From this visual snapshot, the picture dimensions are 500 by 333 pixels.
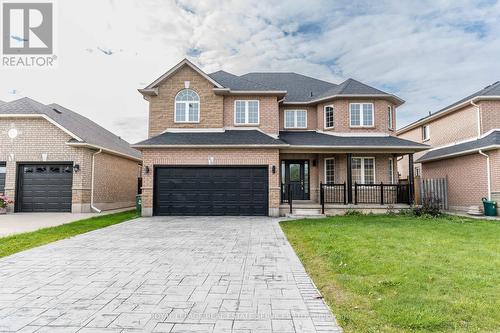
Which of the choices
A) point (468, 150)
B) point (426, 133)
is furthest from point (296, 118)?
point (426, 133)

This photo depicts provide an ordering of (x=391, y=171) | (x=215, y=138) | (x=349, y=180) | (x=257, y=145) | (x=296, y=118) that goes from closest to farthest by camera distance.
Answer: (x=257, y=145) → (x=215, y=138) → (x=349, y=180) → (x=391, y=171) → (x=296, y=118)

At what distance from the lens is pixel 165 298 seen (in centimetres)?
405

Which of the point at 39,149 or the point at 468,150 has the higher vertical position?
the point at 39,149

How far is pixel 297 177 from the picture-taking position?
17.1 meters

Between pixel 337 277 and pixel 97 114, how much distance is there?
96.4ft

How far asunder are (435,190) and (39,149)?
21.8 m

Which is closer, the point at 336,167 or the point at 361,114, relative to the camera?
the point at 336,167

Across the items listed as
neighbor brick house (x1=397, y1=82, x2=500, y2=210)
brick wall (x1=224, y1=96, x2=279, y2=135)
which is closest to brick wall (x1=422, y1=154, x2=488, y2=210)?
Result: neighbor brick house (x1=397, y1=82, x2=500, y2=210)

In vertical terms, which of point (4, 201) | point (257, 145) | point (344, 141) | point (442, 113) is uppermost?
point (442, 113)

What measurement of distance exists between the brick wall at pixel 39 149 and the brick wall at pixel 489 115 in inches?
836

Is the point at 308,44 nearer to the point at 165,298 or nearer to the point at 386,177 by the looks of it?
the point at 386,177

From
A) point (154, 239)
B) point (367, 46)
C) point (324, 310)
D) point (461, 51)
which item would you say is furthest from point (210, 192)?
point (461, 51)

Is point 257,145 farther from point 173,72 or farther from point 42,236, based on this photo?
point 42,236

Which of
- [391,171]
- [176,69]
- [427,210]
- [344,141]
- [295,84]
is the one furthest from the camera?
[295,84]
